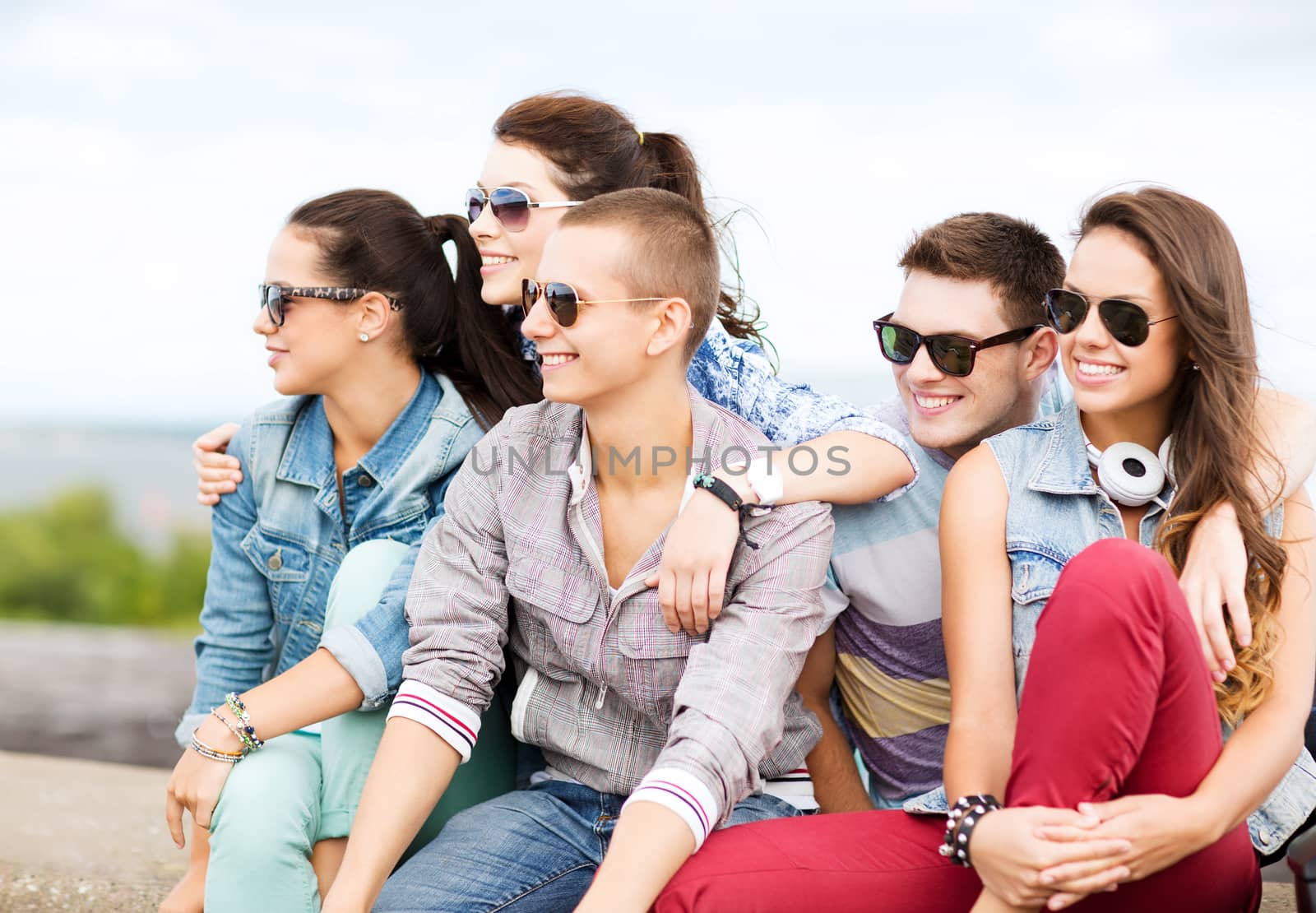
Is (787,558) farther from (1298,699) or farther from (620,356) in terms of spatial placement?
(1298,699)

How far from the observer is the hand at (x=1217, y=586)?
86.7 inches

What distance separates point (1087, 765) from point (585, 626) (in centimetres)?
98

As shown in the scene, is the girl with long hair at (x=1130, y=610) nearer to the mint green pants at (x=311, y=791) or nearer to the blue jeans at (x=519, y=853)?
the blue jeans at (x=519, y=853)

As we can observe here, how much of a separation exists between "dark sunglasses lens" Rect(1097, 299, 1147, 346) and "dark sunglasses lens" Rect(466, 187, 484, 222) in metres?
1.70

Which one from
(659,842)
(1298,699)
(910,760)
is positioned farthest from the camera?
(910,760)

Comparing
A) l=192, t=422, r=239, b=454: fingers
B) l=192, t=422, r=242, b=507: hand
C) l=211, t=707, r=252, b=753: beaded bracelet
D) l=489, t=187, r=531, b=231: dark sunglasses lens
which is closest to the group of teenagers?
l=211, t=707, r=252, b=753: beaded bracelet

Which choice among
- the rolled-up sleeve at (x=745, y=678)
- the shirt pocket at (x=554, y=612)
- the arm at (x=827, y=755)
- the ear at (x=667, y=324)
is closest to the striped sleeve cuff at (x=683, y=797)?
the rolled-up sleeve at (x=745, y=678)

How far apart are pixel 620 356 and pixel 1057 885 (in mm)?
1248

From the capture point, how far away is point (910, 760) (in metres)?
2.76

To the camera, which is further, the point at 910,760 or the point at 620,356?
the point at 910,760

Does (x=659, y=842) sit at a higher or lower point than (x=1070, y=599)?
lower

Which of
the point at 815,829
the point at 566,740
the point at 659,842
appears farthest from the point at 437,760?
the point at 815,829

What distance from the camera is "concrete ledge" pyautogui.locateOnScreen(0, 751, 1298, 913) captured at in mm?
3293

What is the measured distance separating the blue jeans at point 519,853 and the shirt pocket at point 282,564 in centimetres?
85
